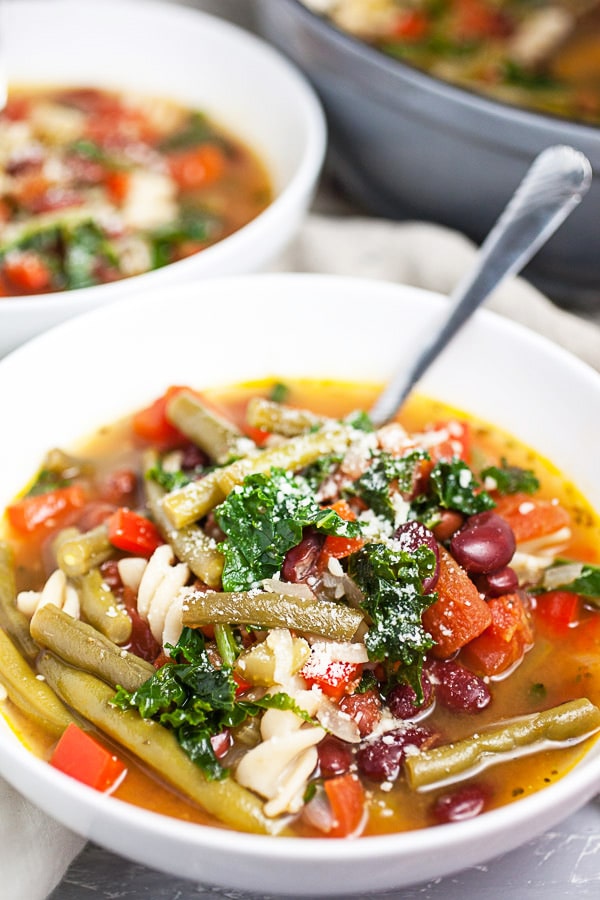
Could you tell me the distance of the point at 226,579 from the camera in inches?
107

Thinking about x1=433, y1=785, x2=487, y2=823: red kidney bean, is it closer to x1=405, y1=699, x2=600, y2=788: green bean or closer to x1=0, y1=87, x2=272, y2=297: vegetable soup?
x1=405, y1=699, x2=600, y2=788: green bean

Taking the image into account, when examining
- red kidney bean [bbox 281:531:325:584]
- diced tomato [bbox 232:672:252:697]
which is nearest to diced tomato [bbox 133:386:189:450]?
red kidney bean [bbox 281:531:325:584]

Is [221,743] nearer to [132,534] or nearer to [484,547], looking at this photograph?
[132,534]

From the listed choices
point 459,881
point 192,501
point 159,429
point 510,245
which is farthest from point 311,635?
point 510,245

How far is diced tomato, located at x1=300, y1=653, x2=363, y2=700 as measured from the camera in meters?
2.58

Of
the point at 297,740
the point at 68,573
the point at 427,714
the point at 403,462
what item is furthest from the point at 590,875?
the point at 68,573

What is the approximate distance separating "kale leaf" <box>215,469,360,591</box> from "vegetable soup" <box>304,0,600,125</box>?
122 inches

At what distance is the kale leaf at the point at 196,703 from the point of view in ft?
8.20

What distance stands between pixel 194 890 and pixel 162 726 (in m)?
0.56

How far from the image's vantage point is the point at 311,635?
8.71ft

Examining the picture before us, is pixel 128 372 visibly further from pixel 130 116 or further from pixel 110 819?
pixel 130 116

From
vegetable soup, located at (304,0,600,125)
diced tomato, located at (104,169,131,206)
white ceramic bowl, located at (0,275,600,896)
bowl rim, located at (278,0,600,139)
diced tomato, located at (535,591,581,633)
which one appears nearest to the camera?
diced tomato, located at (535,591,581,633)

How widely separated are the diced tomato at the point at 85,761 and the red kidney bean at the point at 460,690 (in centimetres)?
84

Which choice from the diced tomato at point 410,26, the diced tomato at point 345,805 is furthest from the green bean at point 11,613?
the diced tomato at point 410,26
